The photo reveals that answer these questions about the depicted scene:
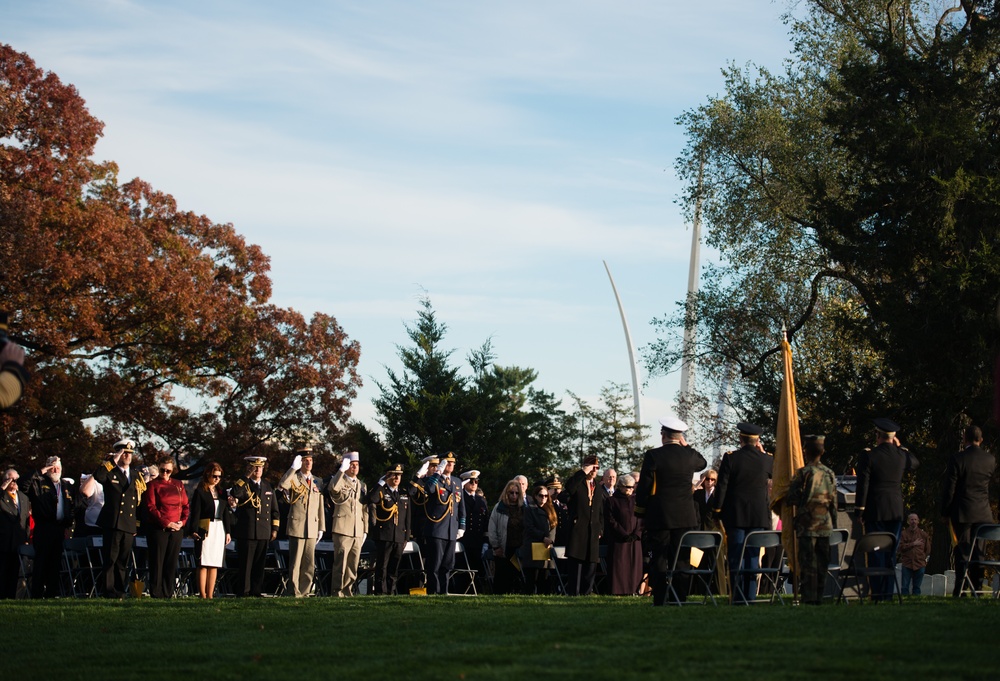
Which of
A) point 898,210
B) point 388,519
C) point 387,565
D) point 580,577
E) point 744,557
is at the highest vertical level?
point 898,210

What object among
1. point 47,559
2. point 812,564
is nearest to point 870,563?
point 812,564

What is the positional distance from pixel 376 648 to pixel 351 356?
27037mm

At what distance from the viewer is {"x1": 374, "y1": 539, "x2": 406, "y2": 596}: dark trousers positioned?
20.5m

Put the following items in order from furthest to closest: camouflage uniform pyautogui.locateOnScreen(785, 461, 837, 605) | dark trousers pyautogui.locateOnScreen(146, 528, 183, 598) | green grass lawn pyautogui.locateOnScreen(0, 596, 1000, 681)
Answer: dark trousers pyautogui.locateOnScreen(146, 528, 183, 598), camouflage uniform pyautogui.locateOnScreen(785, 461, 837, 605), green grass lawn pyautogui.locateOnScreen(0, 596, 1000, 681)

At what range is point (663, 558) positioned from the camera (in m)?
14.5

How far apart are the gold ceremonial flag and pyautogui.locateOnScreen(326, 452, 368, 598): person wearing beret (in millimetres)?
6577

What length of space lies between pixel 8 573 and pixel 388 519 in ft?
18.0

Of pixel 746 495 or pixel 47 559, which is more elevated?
pixel 746 495

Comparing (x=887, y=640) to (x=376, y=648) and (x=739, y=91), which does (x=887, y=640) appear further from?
(x=739, y=91)

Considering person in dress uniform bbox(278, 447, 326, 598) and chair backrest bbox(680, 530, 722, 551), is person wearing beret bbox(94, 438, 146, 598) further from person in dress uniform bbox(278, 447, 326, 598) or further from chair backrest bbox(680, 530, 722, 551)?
chair backrest bbox(680, 530, 722, 551)

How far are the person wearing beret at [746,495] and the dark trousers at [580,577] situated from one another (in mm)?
4424

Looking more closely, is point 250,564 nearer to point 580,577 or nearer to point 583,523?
point 583,523

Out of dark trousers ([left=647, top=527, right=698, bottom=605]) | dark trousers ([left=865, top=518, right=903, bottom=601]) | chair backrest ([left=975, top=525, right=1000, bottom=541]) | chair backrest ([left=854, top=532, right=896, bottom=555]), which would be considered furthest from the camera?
dark trousers ([left=865, top=518, right=903, bottom=601])

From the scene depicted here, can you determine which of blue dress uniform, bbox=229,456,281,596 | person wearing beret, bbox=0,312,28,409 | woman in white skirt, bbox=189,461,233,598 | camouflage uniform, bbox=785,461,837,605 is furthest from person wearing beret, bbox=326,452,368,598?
person wearing beret, bbox=0,312,28,409
